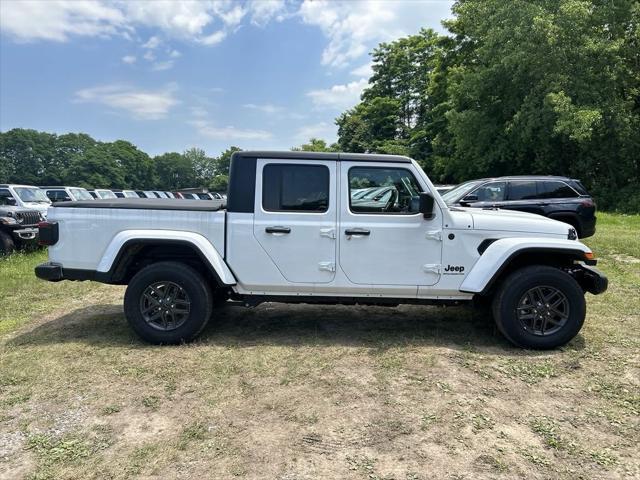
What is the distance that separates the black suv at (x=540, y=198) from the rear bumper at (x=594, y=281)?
5.42 m

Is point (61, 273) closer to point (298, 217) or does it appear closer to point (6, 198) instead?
point (298, 217)

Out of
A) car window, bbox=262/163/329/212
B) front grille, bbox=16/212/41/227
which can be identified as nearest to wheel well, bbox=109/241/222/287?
car window, bbox=262/163/329/212

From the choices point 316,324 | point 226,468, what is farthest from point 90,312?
point 226,468

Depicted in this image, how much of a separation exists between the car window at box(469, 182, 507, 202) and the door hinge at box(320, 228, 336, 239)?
695cm

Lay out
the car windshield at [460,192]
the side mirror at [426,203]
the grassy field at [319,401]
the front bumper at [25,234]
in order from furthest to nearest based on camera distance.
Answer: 1. the front bumper at [25,234]
2. the car windshield at [460,192]
3. the side mirror at [426,203]
4. the grassy field at [319,401]

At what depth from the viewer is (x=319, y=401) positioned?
3.39 meters

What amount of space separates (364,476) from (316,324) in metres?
2.68

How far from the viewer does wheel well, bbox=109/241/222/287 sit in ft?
14.4

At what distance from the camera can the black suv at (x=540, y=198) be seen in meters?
9.88

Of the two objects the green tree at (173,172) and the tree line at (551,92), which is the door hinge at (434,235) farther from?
the green tree at (173,172)

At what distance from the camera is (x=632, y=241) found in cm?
1088

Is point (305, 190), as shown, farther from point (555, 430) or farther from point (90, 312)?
point (90, 312)

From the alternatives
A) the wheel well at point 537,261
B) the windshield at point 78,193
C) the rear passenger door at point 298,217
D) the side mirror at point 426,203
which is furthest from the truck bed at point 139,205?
the windshield at point 78,193

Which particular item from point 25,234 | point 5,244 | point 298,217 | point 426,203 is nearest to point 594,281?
point 426,203
